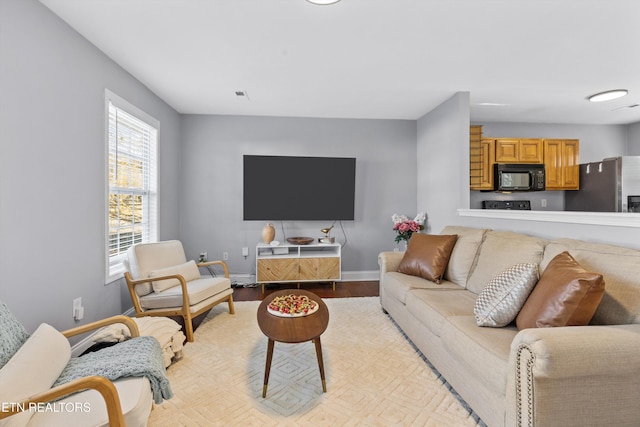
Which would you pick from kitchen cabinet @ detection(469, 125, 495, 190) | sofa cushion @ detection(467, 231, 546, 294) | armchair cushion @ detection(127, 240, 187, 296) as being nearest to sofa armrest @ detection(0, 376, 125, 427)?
armchair cushion @ detection(127, 240, 187, 296)

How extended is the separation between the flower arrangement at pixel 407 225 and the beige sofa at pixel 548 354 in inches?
74.0

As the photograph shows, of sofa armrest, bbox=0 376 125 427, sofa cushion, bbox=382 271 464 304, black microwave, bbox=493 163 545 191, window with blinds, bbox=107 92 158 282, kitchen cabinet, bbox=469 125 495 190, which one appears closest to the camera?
sofa armrest, bbox=0 376 125 427

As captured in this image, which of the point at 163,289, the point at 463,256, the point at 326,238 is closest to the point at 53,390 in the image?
the point at 163,289

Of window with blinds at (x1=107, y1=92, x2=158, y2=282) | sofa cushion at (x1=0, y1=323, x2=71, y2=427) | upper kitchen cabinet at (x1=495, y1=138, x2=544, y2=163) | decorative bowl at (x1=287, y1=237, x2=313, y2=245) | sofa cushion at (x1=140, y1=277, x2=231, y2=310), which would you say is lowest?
sofa cushion at (x1=140, y1=277, x2=231, y2=310)

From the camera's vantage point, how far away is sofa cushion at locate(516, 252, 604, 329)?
4.52ft

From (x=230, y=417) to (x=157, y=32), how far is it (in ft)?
8.97

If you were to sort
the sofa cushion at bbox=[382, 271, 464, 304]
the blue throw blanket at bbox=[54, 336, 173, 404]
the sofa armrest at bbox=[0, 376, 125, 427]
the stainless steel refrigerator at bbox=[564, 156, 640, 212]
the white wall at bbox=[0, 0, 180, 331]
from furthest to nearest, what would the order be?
the stainless steel refrigerator at bbox=[564, 156, 640, 212], the sofa cushion at bbox=[382, 271, 464, 304], the white wall at bbox=[0, 0, 180, 331], the blue throw blanket at bbox=[54, 336, 173, 404], the sofa armrest at bbox=[0, 376, 125, 427]

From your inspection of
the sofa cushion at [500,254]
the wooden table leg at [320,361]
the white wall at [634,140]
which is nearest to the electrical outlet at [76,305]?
the wooden table leg at [320,361]

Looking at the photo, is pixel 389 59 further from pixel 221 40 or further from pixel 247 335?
pixel 247 335

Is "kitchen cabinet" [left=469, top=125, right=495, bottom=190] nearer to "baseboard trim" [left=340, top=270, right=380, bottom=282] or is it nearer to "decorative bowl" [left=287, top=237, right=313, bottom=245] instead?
"baseboard trim" [left=340, top=270, right=380, bottom=282]

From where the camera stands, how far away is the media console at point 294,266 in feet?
13.1

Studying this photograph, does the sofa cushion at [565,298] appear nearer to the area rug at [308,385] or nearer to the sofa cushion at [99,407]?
the area rug at [308,385]

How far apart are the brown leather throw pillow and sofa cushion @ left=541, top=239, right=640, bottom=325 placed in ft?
3.63

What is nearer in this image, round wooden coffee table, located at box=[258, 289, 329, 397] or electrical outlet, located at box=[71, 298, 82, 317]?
round wooden coffee table, located at box=[258, 289, 329, 397]
